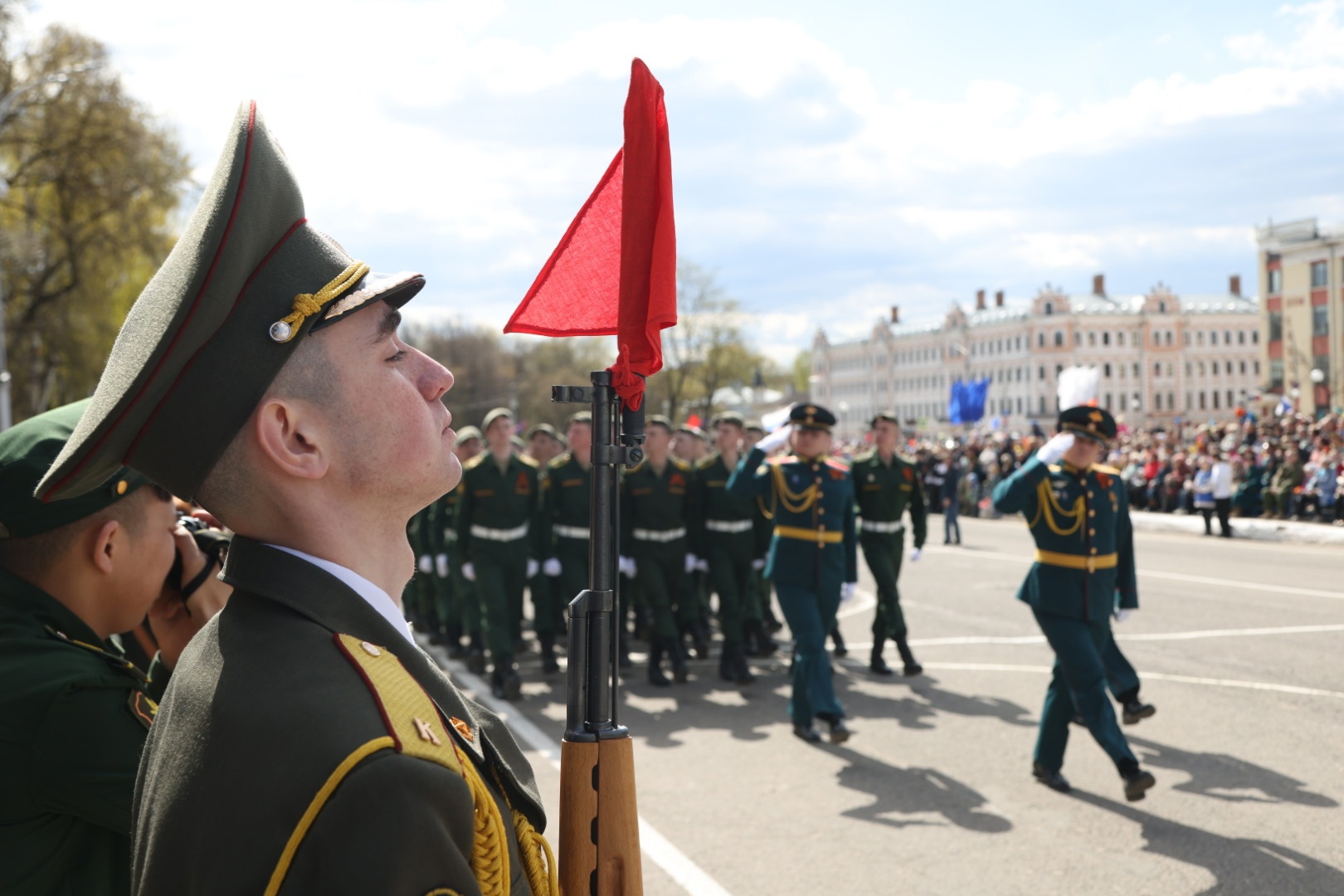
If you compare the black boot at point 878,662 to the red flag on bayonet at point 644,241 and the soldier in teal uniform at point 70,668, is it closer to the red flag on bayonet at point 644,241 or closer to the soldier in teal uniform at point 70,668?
the soldier in teal uniform at point 70,668

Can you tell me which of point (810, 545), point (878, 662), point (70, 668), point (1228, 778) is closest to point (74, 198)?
point (878, 662)

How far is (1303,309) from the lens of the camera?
235ft

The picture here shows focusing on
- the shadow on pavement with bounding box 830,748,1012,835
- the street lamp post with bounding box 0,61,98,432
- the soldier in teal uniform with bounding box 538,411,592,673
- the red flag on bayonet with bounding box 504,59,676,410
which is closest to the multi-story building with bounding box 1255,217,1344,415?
the street lamp post with bounding box 0,61,98,432

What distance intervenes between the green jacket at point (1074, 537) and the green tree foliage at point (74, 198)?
86.7ft

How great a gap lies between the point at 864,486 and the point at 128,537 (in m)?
9.66

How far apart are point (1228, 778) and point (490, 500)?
21.7ft

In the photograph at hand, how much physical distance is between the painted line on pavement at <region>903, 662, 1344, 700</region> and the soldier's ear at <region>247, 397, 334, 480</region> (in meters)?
8.77

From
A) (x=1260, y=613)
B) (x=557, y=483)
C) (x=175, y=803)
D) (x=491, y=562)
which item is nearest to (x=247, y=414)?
(x=175, y=803)

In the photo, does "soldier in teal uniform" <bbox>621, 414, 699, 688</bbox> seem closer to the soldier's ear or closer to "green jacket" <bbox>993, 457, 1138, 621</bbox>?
"green jacket" <bbox>993, 457, 1138, 621</bbox>

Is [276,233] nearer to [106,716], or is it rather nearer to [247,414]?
[247,414]

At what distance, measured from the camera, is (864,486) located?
1169cm

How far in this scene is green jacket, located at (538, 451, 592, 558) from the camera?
11711 millimetres

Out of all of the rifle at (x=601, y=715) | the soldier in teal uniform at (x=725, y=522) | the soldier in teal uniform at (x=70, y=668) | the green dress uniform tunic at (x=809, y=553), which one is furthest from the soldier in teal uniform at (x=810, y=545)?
the rifle at (x=601, y=715)

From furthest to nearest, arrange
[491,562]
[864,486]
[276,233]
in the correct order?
[864,486] → [491,562] → [276,233]
